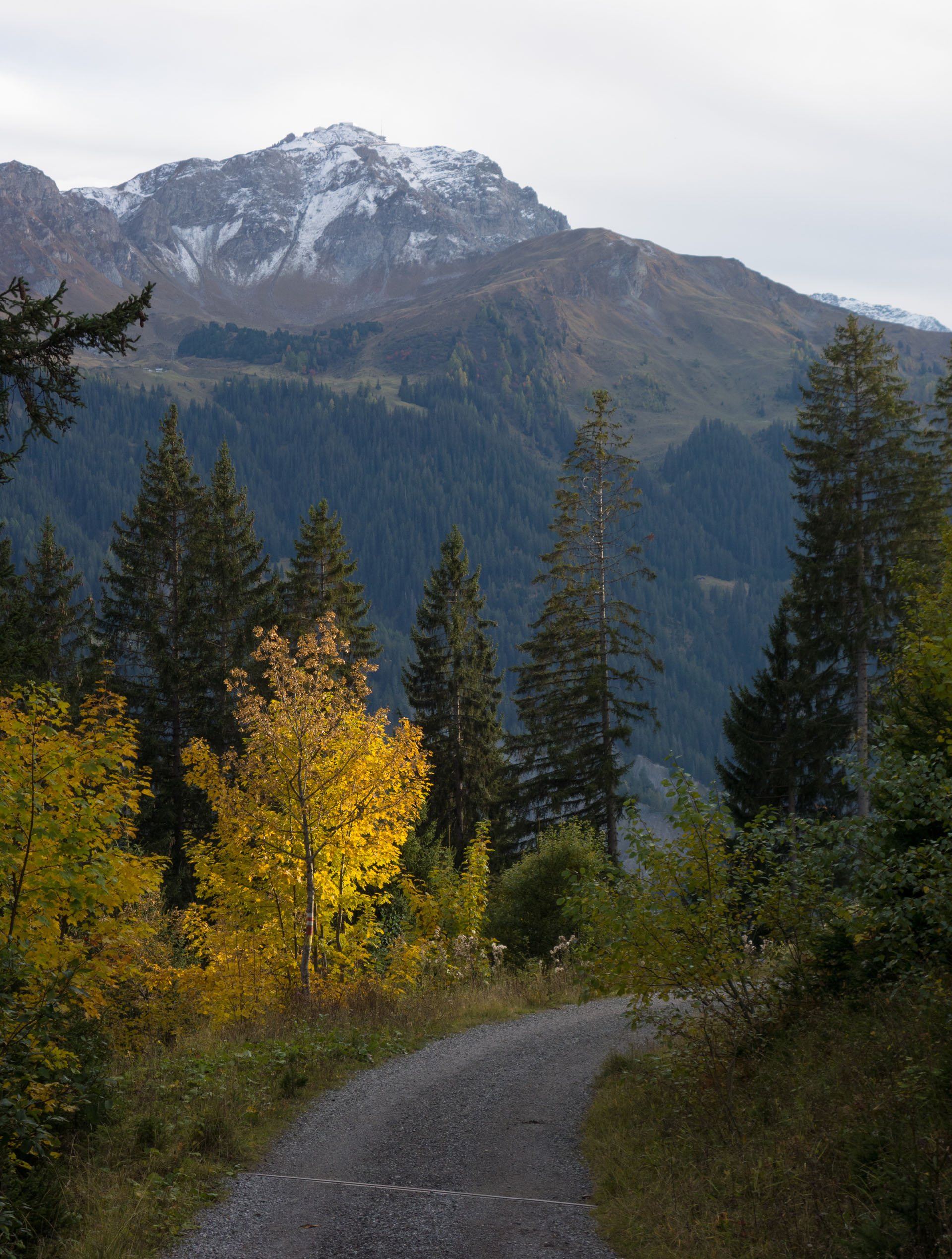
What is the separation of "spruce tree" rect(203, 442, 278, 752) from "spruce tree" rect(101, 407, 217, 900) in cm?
25

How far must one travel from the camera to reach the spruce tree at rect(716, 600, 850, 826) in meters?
33.2

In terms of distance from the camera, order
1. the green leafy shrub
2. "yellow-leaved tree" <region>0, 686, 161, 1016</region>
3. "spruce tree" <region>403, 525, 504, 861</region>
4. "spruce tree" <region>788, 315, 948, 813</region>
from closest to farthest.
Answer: "yellow-leaved tree" <region>0, 686, 161, 1016</region>, the green leafy shrub, "spruce tree" <region>788, 315, 948, 813</region>, "spruce tree" <region>403, 525, 504, 861</region>

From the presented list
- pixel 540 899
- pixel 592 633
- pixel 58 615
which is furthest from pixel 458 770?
pixel 58 615

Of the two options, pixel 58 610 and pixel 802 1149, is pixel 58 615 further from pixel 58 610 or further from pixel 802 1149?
pixel 802 1149

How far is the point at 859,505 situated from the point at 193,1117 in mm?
26988

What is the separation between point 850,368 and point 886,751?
2469cm

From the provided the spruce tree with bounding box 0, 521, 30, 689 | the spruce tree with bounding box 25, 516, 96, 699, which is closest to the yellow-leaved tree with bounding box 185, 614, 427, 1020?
the spruce tree with bounding box 0, 521, 30, 689

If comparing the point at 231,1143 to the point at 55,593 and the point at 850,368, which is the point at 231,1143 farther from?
the point at 55,593

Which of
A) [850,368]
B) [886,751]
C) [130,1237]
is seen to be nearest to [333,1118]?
[130,1237]

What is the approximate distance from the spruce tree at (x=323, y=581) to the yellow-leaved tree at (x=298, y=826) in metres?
18.4

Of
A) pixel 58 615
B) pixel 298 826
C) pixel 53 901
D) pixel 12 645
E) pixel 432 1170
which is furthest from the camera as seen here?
pixel 58 615

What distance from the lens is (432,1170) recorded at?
10.2 metres

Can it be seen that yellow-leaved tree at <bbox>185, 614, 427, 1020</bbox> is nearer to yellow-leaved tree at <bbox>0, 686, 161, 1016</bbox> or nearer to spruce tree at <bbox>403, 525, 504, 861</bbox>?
yellow-leaved tree at <bbox>0, 686, 161, 1016</bbox>

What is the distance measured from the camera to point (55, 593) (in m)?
42.1
